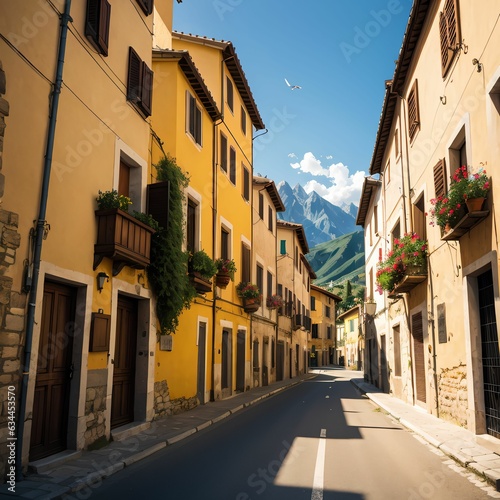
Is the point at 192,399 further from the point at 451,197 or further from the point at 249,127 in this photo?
the point at 249,127

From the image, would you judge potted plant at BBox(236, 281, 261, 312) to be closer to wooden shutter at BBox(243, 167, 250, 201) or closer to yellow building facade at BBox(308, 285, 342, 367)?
wooden shutter at BBox(243, 167, 250, 201)

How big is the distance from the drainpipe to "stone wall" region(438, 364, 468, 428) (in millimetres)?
8378

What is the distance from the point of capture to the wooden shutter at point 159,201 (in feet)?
37.4

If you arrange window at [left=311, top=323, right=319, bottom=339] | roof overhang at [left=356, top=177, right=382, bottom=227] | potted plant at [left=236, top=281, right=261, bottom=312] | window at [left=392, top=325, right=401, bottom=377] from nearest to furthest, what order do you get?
1. window at [left=392, top=325, right=401, bottom=377]
2. potted plant at [left=236, top=281, right=261, bottom=312]
3. roof overhang at [left=356, top=177, right=382, bottom=227]
4. window at [left=311, top=323, right=319, bottom=339]

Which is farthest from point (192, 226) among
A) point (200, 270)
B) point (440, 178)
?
point (440, 178)

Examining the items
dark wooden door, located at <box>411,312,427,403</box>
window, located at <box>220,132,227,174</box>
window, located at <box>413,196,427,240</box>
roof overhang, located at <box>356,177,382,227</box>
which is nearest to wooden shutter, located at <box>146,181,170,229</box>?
window, located at <box>220,132,227,174</box>

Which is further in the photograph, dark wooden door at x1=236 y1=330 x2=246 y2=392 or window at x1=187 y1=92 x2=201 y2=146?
dark wooden door at x1=236 y1=330 x2=246 y2=392

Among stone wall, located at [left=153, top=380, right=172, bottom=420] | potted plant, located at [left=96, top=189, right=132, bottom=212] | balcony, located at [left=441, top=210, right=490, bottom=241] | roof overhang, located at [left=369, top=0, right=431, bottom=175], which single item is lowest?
stone wall, located at [left=153, top=380, right=172, bottom=420]

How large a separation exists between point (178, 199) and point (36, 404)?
20.2 feet

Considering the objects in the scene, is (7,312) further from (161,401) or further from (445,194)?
(445,194)

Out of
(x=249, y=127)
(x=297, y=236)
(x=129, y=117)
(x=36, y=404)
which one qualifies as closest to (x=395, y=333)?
(x=249, y=127)

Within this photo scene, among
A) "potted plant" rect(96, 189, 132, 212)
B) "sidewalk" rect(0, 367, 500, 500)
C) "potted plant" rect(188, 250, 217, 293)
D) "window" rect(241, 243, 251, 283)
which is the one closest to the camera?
"sidewalk" rect(0, 367, 500, 500)

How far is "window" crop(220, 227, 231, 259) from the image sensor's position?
61.3ft

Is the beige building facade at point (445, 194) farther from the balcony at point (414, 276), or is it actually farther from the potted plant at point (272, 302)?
the potted plant at point (272, 302)
